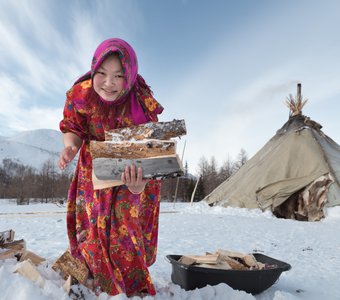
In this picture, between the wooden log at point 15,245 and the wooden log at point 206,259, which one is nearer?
the wooden log at point 15,245

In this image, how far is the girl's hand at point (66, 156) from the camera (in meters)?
1.75

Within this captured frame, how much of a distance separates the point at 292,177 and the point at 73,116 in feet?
29.9

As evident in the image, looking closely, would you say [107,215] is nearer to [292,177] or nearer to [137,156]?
[137,156]

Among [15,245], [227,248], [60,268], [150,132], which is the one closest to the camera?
[150,132]

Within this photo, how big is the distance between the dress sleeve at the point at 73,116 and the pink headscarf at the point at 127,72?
0.44 feet

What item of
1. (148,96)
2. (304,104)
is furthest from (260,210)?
(148,96)

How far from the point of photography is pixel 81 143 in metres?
1.95

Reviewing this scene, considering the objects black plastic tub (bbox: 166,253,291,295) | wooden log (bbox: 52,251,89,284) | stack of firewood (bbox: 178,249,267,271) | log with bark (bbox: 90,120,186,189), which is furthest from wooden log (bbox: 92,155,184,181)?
stack of firewood (bbox: 178,249,267,271)

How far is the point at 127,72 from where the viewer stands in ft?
5.81

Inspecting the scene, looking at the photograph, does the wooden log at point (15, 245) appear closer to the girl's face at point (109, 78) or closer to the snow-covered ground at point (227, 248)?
the snow-covered ground at point (227, 248)

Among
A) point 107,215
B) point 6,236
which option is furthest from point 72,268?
point 6,236

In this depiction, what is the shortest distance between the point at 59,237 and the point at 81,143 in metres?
3.08

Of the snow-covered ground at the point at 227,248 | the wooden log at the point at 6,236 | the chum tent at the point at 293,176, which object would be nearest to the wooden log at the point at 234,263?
the snow-covered ground at the point at 227,248

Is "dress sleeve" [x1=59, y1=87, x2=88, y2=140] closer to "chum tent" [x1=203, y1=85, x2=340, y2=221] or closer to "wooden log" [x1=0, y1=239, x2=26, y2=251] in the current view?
"wooden log" [x1=0, y1=239, x2=26, y2=251]
